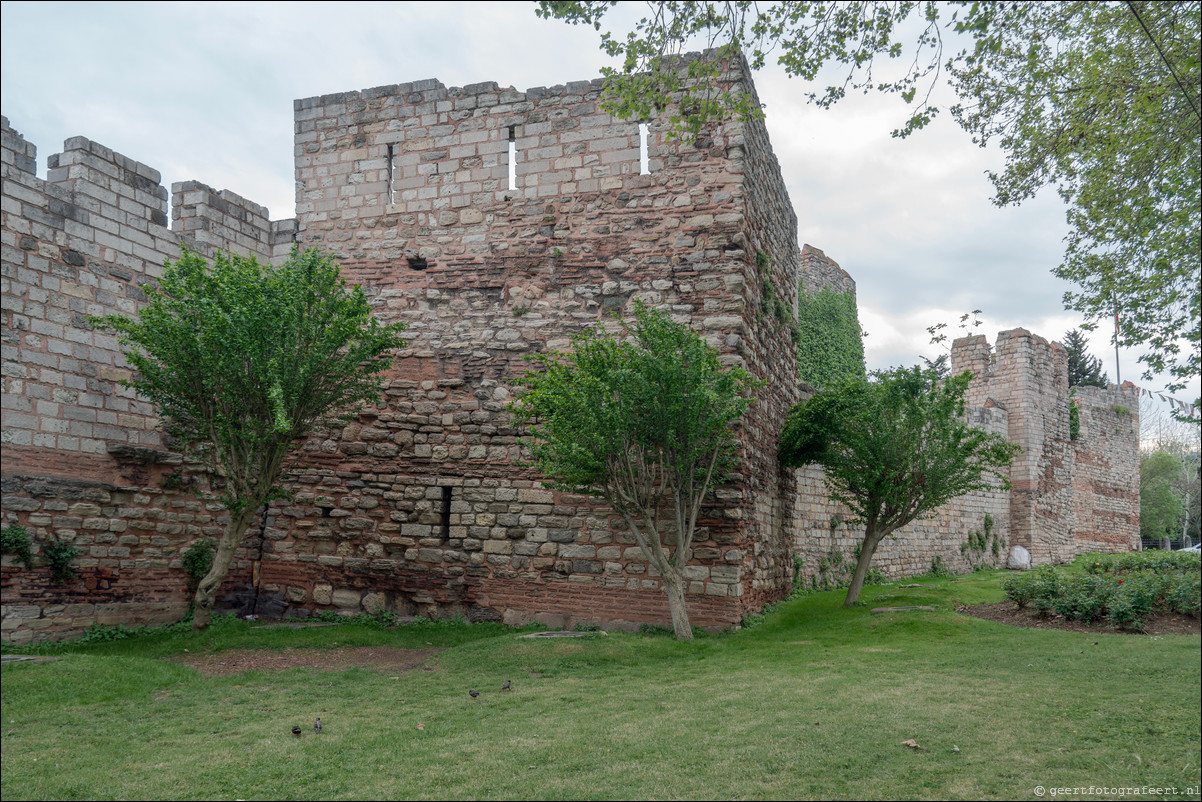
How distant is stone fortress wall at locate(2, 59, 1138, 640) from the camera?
9.33 meters

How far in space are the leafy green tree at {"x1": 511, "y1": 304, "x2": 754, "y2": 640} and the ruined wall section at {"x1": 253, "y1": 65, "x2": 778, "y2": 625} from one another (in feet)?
2.21

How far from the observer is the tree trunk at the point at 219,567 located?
9398mm

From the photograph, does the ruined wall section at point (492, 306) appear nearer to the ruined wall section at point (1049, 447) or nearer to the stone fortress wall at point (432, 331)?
the stone fortress wall at point (432, 331)

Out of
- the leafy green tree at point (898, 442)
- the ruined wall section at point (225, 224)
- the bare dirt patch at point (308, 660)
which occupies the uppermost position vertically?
the ruined wall section at point (225, 224)

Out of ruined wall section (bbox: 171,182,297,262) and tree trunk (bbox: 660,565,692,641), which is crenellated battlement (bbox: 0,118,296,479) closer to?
ruined wall section (bbox: 171,182,297,262)

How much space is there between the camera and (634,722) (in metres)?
5.77

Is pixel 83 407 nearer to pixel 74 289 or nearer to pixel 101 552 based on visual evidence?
pixel 74 289

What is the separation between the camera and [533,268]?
11.2 metres

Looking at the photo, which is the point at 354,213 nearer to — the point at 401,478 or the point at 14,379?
the point at 401,478

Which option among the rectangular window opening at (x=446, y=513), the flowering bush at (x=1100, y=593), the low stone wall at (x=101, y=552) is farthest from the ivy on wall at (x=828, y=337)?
the low stone wall at (x=101, y=552)

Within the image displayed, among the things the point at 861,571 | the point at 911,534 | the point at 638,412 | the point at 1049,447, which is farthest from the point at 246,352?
the point at 1049,447

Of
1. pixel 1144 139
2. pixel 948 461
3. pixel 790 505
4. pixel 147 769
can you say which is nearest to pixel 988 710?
pixel 1144 139

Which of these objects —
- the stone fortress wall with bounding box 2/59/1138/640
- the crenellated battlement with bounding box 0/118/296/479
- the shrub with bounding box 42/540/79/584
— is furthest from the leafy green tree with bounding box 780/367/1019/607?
the shrub with bounding box 42/540/79/584

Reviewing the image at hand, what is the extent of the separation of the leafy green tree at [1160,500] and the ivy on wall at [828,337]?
61.1ft
